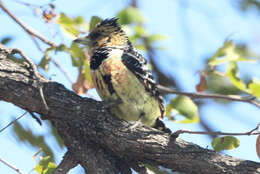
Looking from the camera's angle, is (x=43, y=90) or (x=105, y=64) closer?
(x=43, y=90)

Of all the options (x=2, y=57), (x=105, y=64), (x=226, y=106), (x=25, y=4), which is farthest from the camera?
(x=226, y=106)

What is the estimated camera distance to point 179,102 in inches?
136

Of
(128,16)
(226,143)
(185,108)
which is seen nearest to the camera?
(226,143)

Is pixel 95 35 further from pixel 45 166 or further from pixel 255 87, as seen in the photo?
pixel 255 87

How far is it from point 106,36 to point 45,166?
1543 millimetres

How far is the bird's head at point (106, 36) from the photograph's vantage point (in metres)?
4.13

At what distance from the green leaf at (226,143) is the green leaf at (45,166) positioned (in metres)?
1.16

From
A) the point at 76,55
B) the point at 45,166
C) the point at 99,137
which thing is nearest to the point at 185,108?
the point at 99,137

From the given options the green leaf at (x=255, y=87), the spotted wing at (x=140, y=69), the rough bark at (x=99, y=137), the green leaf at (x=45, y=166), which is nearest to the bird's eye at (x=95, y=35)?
the spotted wing at (x=140, y=69)

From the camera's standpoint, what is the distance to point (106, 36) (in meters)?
4.19

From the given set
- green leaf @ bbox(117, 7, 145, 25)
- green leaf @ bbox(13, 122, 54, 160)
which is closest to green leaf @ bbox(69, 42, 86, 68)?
green leaf @ bbox(117, 7, 145, 25)

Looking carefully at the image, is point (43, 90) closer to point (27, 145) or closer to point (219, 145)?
point (27, 145)

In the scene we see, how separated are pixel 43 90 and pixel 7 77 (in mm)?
272

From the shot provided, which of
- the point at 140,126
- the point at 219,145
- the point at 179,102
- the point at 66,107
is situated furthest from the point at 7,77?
the point at 219,145
